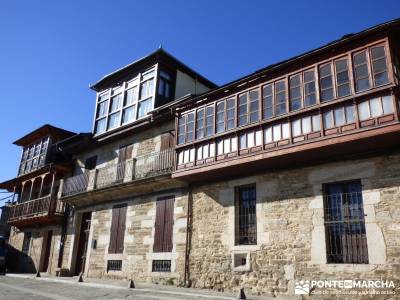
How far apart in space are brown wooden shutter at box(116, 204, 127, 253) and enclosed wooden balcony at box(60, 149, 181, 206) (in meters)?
0.62

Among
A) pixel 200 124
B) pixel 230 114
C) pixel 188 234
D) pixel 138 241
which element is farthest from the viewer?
pixel 138 241

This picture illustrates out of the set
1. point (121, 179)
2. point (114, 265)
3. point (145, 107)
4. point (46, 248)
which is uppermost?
point (145, 107)

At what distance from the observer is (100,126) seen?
699 inches

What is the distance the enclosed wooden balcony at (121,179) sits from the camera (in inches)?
499

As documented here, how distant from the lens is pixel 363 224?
8.09m

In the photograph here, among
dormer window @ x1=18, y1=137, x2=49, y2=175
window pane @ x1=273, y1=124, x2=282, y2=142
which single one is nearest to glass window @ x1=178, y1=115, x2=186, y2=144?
window pane @ x1=273, y1=124, x2=282, y2=142

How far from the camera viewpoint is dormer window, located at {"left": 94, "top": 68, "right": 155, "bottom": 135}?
1583 centimetres

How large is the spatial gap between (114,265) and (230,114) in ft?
24.7

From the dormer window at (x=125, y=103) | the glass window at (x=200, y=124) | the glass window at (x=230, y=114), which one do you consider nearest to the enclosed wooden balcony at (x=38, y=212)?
the dormer window at (x=125, y=103)

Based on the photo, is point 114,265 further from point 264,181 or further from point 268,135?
point 268,135

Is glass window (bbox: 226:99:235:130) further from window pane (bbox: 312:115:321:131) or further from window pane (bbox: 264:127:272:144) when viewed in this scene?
window pane (bbox: 312:115:321:131)

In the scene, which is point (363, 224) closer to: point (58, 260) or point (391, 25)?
point (391, 25)

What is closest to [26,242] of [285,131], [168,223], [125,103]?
[125,103]

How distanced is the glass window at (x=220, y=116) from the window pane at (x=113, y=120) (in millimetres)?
7112
